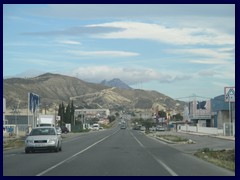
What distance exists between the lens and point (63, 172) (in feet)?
59.8

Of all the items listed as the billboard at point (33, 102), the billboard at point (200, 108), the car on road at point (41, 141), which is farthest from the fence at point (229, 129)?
the billboard at point (200, 108)

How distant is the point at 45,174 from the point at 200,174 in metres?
5.30

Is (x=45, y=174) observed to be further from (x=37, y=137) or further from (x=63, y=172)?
(x=37, y=137)

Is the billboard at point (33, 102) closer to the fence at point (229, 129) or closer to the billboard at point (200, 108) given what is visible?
the fence at point (229, 129)

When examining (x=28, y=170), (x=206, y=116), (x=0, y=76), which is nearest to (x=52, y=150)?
(x=0, y=76)

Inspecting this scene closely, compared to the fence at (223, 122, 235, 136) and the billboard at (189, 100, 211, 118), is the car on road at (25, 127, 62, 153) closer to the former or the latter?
the fence at (223, 122, 235, 136)

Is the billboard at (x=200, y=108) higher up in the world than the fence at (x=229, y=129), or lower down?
higher up

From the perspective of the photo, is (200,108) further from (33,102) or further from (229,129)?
(229,129)

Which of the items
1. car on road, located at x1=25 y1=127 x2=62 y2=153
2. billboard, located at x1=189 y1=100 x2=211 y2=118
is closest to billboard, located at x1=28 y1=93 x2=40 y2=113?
car on road, located at x1=25 y1=127 x2=62 y2=153

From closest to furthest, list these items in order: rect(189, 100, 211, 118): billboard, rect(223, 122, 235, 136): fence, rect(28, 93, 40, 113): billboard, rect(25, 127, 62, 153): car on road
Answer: rect(25, 127, 62, 153): car on road, rect(223, 122, 235, 136): fence, rect(28, 93, 40, 113): billboard, rect(189, 100, 211, 118): billboard

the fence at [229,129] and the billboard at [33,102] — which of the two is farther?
the billboard at [33,102]

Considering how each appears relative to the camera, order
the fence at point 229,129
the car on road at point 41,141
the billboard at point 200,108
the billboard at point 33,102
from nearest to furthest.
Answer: the car on road at point 41,141
the fence at point 229,129
the billboard at point 33,102
the billboard at point 200,108

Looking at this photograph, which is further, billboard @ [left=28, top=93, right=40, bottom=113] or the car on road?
billboard @ [left=28, top=93, right=40, bottom=113]
